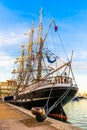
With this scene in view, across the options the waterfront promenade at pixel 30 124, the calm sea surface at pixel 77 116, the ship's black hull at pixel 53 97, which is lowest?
the calm sea surface at pixel 77 116

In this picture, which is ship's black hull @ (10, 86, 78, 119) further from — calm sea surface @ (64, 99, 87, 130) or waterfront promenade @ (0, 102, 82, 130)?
waterfront promenade @ (0, 102, 82, 130)

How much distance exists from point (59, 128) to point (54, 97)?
17593 millimetres

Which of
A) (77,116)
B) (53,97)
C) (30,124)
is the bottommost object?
(77,116)

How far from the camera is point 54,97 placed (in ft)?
88.2

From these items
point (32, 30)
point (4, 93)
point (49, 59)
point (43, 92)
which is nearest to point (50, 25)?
point (49, 59)

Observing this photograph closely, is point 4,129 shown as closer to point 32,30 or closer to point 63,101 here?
point 63,101

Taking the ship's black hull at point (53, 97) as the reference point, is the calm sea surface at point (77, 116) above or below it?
below

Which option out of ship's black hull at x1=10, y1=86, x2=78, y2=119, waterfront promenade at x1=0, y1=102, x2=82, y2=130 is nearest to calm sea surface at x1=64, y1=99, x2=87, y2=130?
ship's black hull at x1=10, y1=86, x2=78, y2=119

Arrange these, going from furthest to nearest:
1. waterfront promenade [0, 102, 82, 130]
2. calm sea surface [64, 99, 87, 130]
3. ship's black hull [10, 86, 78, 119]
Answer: calm sea surface [64, 99, 87, 130]
ship's black hull [10, 86, 78, 119]
waterfront promenade [0, 102, 82, 130]

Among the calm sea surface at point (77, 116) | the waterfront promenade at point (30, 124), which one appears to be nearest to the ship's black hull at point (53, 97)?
the calm sea surface at point (77, 116)

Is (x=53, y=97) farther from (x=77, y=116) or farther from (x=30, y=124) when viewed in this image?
(x=77, y=116)

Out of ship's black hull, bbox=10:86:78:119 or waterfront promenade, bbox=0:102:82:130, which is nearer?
waterfront promenade, bbox=0:102:82:130

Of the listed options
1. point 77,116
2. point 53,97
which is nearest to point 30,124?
point 53,97

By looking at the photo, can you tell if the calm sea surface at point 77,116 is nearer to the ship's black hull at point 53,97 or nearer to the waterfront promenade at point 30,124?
the ship's black hull at point 53,97
